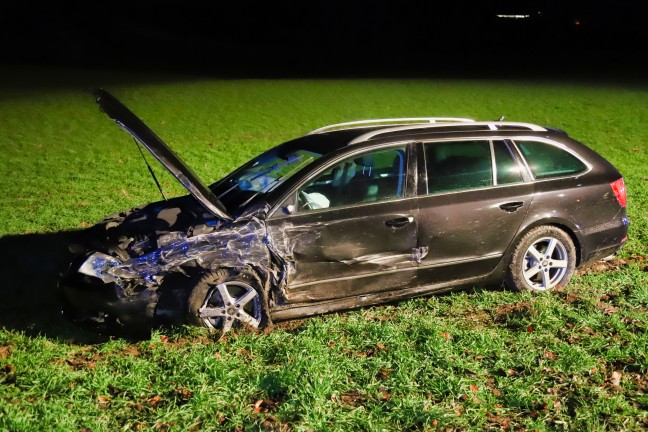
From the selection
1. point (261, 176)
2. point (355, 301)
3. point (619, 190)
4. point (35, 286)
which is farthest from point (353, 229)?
point (35, 286)

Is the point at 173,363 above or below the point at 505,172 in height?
below

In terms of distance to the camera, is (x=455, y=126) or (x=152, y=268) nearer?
(x=152, y=268)

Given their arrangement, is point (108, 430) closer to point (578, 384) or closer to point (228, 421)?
point (228, 421)

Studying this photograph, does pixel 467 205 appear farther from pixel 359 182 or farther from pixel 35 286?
pixel 35 286

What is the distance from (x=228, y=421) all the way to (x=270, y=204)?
174 cm

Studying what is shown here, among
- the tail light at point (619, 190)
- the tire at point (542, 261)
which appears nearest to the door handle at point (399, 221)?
the tire at point (542, 261)

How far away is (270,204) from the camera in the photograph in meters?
5.04

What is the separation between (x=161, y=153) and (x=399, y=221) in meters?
1.93

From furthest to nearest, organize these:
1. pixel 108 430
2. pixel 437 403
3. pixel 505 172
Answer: pixel 505 172 → pixel 437 403 → pixel 108 430

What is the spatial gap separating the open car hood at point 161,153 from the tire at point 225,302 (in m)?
0.48

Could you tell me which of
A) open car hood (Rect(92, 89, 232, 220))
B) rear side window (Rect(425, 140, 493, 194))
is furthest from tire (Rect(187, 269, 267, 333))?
rear side window (Rect(425, 140, 493, 194))

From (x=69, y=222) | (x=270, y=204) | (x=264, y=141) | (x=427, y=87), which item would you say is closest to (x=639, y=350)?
(x=270, y=204)

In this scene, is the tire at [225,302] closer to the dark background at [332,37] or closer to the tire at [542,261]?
the tire at [542,261]

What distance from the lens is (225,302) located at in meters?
4.92
